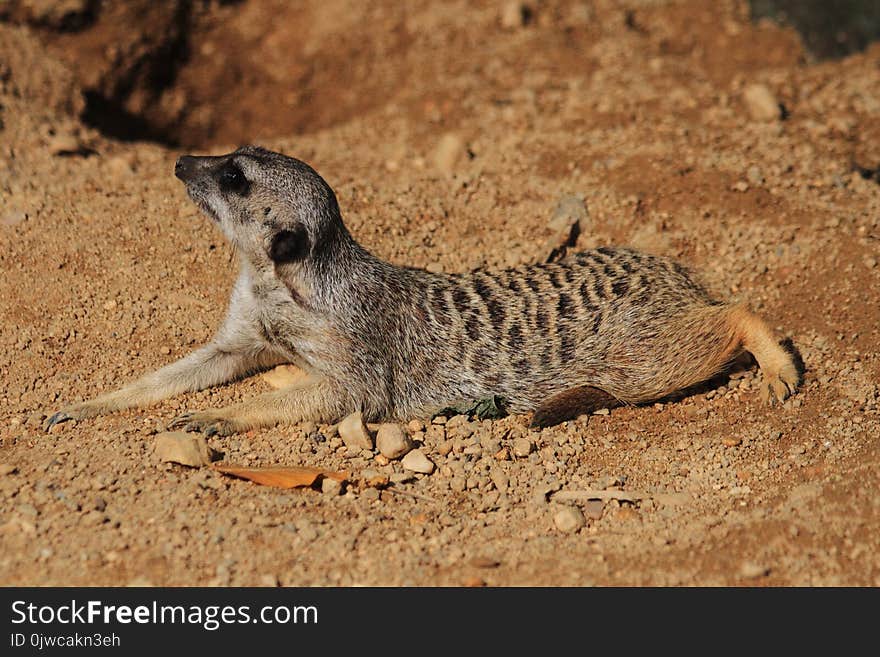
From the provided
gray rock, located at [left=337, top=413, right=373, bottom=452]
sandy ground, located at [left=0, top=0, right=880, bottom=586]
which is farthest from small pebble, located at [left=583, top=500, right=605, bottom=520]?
gray rock, located at [left=337, top=413, right=373, bottom=452]

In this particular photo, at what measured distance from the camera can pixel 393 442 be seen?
334 centimetres

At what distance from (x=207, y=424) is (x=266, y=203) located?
2.84 feet

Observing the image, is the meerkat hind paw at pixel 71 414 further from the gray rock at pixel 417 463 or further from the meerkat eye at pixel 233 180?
the gray rock at pixel 417 463

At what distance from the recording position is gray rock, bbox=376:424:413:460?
131 inches

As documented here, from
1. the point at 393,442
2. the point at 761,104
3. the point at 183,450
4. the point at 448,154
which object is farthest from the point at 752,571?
the point at 761,104

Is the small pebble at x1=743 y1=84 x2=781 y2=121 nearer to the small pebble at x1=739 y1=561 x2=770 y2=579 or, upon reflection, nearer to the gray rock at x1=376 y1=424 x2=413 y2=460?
the gray rock at x1=376 y1=424 x2=413 y2=460

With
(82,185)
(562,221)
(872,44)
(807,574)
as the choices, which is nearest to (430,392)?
(562,221)

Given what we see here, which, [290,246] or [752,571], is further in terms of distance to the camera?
[290,246]

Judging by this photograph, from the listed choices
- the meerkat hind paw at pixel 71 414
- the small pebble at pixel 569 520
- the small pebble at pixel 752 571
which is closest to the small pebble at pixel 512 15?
the meerkat hind paw at pixel 71 414

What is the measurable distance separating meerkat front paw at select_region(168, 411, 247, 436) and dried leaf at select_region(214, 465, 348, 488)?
0.26 metres

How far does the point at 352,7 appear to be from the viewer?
649cm

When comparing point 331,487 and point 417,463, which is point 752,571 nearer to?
point 417,463

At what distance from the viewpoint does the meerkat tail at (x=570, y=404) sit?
357 centimetres
